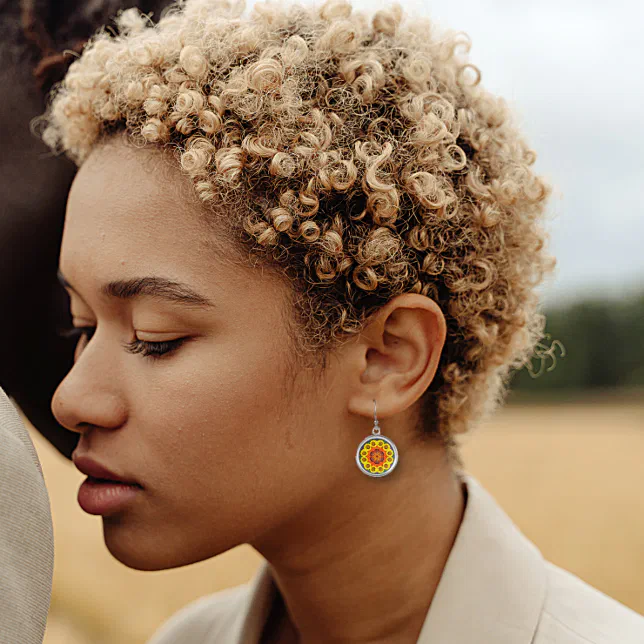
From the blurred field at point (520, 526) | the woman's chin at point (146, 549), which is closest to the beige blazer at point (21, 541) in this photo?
the woman's chin at point (146, 549)

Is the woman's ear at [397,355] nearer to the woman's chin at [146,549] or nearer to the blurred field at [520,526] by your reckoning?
the woman's chin at [146,549]

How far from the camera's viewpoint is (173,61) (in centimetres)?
183

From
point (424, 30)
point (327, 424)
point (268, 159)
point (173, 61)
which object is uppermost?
point (424, 30)

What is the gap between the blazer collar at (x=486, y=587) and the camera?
5.94 ft

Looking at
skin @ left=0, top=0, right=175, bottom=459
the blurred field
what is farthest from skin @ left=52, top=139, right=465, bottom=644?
the blurred field

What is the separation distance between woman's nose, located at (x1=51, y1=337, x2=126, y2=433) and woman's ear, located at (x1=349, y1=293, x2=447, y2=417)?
49cm

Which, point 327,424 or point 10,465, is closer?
point 10,465

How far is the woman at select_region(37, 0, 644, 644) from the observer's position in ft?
5.61

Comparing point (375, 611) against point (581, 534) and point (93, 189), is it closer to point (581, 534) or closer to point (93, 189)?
point (93, 189)

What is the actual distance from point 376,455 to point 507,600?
42 cm

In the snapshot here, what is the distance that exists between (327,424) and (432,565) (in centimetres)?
44

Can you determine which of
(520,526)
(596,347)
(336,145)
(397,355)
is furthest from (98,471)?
(596,347)

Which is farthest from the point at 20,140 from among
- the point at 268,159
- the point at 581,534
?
the point at 581,534

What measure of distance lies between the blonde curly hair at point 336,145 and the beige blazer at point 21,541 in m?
0.70
